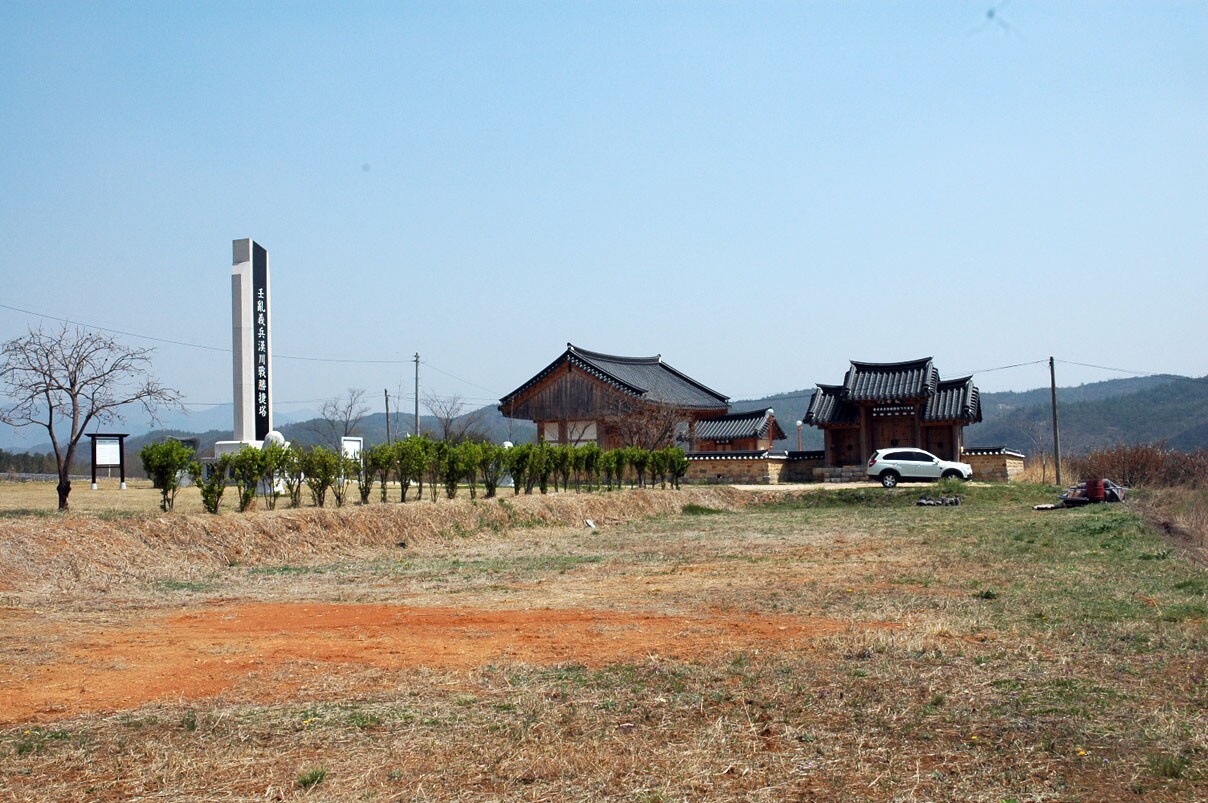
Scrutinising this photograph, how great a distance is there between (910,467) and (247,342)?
19689 millimetres

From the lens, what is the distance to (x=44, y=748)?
182 inches

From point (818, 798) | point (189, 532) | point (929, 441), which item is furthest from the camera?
point (929, 441)

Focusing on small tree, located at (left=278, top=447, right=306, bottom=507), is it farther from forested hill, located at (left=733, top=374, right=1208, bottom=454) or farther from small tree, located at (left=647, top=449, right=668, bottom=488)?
forested hill, located at (left=733, top=374, right=1208, bottom=454)

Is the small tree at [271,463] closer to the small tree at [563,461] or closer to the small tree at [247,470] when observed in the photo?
the small tree at [247,470]

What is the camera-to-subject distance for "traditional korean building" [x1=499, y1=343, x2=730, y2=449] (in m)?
37.2

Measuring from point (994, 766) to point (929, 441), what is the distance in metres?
31.8

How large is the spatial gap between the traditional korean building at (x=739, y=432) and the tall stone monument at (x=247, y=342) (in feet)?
66.3

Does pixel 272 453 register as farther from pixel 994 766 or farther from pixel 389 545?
pixel 994 766

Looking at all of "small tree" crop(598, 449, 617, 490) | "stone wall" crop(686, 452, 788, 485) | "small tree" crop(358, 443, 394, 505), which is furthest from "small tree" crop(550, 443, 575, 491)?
"stone wall" crop(686, 452, 788, 485)

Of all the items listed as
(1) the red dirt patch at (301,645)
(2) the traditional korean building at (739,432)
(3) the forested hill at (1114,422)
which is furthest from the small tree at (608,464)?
(3) the forested hill at (1114,422)

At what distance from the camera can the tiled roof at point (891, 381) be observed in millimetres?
33719

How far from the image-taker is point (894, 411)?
3459 centimetres

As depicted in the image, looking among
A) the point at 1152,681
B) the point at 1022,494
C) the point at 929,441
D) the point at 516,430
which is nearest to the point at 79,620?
the point at 1152,681

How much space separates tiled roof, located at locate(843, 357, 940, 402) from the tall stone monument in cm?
1928
